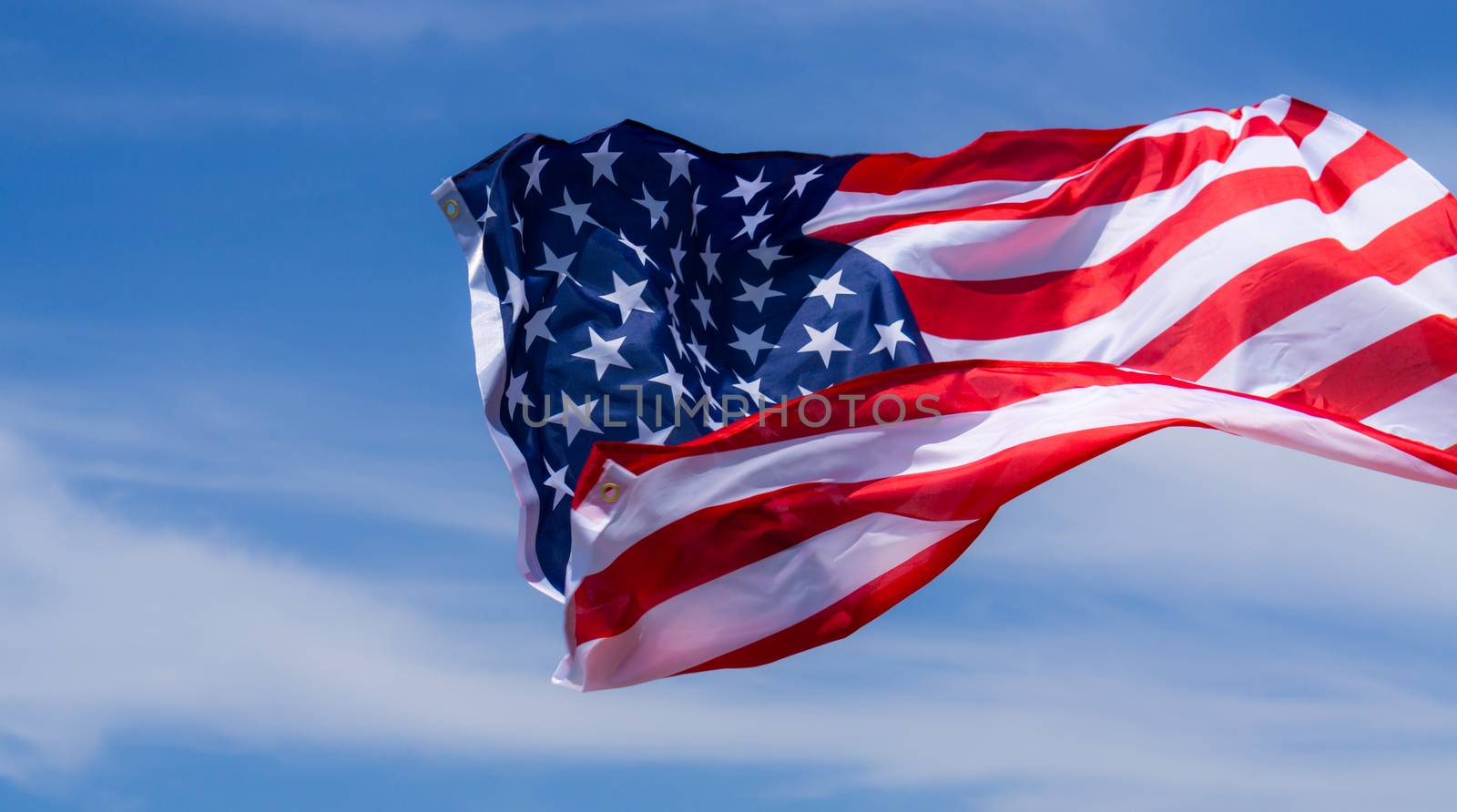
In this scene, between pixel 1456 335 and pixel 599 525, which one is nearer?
pixel 599 525

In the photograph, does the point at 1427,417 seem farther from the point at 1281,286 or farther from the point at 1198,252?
the point at 1198,252

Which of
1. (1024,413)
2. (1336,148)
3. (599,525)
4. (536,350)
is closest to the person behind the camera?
(599,525)

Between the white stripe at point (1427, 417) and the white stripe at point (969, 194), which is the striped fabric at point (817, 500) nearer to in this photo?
the white stripe at point (1427, 417)

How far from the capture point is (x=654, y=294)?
1574cm

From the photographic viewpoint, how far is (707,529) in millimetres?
13500

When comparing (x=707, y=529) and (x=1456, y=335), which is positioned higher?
(x=1456, y=335)

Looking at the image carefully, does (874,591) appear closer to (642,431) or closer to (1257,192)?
(642,431)

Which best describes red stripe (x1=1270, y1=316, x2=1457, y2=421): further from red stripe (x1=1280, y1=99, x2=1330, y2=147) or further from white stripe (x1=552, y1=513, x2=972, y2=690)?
white stripe (x1=552, y1=513, x2=972, y2=690)

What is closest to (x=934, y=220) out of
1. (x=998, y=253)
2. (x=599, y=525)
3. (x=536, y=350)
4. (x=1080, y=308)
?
(x=998, y=253)

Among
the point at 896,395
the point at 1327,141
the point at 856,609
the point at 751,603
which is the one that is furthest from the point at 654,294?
the point at 1327,141

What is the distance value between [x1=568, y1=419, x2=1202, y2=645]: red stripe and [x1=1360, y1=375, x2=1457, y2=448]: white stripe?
7.45ft

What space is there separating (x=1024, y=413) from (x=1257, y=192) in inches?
149

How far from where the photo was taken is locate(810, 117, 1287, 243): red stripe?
16594mm

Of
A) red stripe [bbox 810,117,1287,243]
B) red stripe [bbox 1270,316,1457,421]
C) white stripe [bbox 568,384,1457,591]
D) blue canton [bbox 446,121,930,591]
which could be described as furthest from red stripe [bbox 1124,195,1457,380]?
blue canton [bbox 446,121,930,591]
